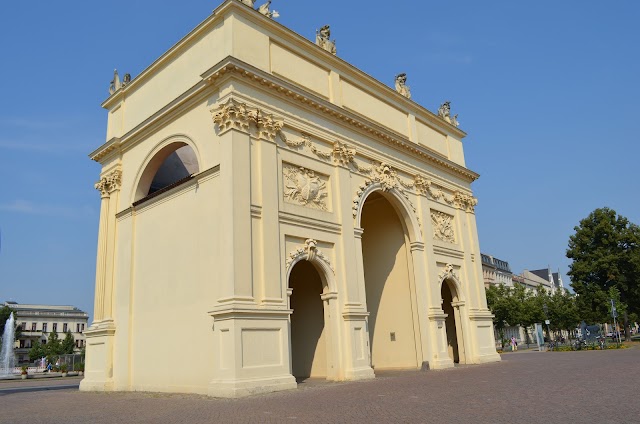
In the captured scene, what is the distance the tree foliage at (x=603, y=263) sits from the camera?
47.1m

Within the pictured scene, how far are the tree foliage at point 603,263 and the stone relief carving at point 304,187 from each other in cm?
3742

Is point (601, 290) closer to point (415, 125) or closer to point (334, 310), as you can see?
point (415, 125)

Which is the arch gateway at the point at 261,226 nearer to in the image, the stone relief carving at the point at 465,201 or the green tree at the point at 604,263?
the stone relief carving at the point at 465,201

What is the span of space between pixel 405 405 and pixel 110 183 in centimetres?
1719

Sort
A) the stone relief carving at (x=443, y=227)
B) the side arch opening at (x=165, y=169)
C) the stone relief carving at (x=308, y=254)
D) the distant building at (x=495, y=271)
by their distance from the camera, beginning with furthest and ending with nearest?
the distant building at (x=495, y=271), the stone relief carving at (x=443, y=227), the side arch opening at (x=165, y=169), the stone relief carving at (x=308, y=254)

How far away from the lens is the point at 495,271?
3607 inches

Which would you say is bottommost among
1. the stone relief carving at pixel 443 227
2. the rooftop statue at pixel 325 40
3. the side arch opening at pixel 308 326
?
the side arch opening at pixel 308 326

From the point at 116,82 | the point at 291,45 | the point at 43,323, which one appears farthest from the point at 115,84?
the point at 43,323

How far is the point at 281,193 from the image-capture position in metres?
17.6

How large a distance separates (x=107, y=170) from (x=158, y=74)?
5155 mm

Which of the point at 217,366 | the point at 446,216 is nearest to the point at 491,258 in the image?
the point at 446,216

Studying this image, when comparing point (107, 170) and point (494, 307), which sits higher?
point (107, 170)

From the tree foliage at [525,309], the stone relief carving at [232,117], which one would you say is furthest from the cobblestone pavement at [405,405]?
the tree foliage at [525,309]

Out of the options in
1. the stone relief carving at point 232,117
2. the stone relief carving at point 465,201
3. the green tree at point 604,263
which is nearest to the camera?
the stone relief carving at point 232,117
